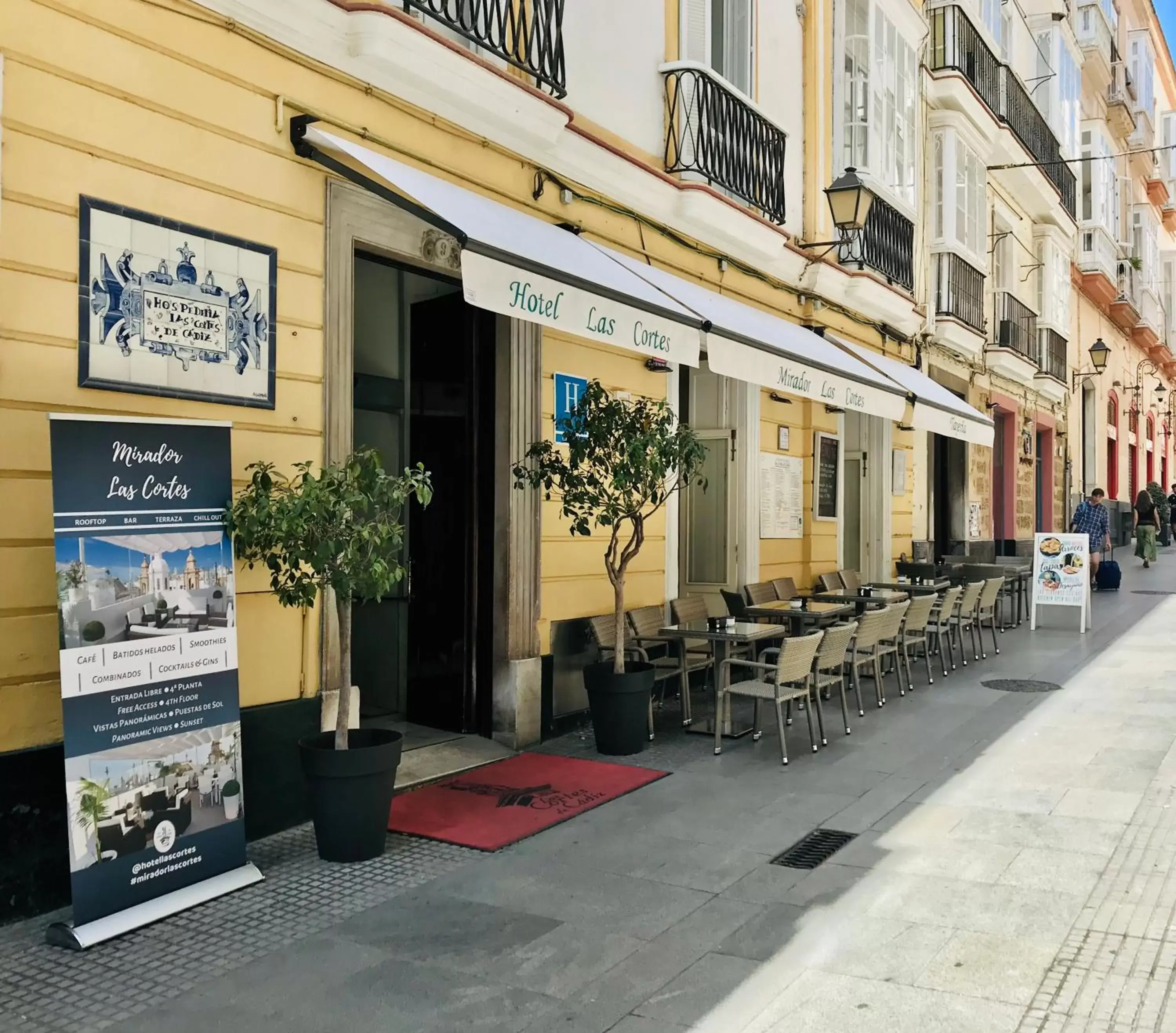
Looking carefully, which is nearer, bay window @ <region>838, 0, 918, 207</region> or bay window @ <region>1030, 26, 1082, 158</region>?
bay window @ <region>838, 0, 918, 207</region>

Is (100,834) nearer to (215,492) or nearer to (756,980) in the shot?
(215,492)

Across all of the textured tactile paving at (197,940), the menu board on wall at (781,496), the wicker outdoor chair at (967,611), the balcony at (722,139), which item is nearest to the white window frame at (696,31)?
the balcony at (722,139)

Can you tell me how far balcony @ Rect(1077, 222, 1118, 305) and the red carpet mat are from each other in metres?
22.5

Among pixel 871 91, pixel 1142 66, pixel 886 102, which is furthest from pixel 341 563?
pixel 1142 66

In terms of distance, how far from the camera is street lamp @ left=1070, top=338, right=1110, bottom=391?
2141 cm

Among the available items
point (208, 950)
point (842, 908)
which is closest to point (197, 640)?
point (208, 950)

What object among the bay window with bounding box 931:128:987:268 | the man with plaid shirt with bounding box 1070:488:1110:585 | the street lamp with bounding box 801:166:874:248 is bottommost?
the man with plaid shirt with bounding box 1070:488:1110:585

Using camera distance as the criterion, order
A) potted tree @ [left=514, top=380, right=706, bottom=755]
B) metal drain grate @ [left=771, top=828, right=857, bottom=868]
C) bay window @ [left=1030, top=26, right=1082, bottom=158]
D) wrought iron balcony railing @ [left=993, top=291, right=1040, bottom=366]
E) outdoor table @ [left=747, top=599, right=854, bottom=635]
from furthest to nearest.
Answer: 1. bay window @ [left=1030, top=26, right=1082, bottom=158]
2. wrought iron balcony railing @ [left=993, top=291, right=1040, bottom=366]
3. outdoor table @ [left=747, top=599, right=854, bottom=635]
4. potted tree @ [left=514, top=380, right=706, bottom=755]
5. metal drain grate @ [left=771, top=828, right=857, bottom=868]

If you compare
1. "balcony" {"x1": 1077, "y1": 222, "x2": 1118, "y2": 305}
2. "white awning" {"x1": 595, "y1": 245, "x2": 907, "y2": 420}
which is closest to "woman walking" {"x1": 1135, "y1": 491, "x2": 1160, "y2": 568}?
"balcony" {"x1": 1077, "y1": 222, "x2": 1118, "y2": 305}

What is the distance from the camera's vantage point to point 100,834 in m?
3.93

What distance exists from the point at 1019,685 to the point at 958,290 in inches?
313

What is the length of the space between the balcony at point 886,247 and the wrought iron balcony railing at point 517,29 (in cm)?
515

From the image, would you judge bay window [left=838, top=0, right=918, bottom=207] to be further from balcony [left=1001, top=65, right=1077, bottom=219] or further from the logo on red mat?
the logo on red mat

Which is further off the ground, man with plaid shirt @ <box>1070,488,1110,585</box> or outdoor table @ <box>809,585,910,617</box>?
man with plaid shirt @ <box>1070,488,1110,585</box>
